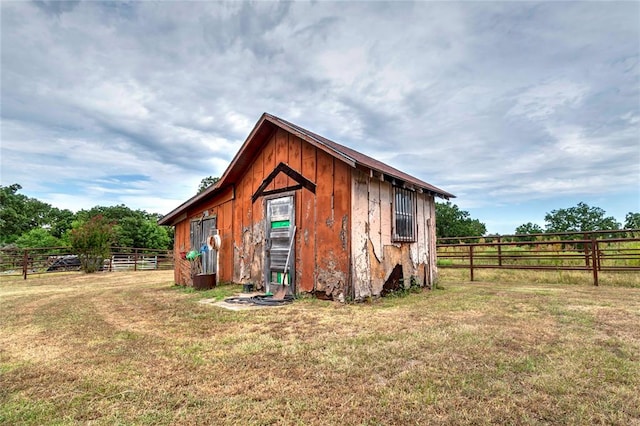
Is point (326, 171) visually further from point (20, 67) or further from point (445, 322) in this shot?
point (20, 67)

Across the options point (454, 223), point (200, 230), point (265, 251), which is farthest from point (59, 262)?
point (454, 223)

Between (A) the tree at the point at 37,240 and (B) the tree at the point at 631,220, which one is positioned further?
(A) the tree at the point at 37,240

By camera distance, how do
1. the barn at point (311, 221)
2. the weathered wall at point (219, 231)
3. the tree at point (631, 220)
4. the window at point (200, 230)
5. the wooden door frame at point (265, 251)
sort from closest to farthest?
1. the barn at point (311, 221)
2. the wooden door frame at point (265, 251)
3. the weathered wall at point (219, 231)
4. the window at point (200, 230)
5. the tree at point (631, 220)

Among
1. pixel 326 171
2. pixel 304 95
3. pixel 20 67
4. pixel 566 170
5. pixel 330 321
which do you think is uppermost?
A: pixel 304 95

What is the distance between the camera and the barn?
6891 millimetres

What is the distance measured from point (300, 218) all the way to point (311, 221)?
0.37 m

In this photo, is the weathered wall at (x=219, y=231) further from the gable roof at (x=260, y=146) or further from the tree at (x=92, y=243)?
the tree at (x=92, y=243)

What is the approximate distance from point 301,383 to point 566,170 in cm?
2191

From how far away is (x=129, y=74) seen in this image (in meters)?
11.1

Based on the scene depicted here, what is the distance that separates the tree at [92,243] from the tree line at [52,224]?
1377cm

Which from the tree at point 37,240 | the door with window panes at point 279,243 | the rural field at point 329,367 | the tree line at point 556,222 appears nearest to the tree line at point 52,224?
the tree at point 37,240

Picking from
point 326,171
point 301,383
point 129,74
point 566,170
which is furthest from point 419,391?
point 566,170

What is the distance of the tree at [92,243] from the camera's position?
16.8 meters

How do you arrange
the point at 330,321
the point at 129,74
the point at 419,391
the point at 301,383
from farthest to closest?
the point at 129,74 → the point at 330,321 → the point at 301,383 → the point at 419,391
